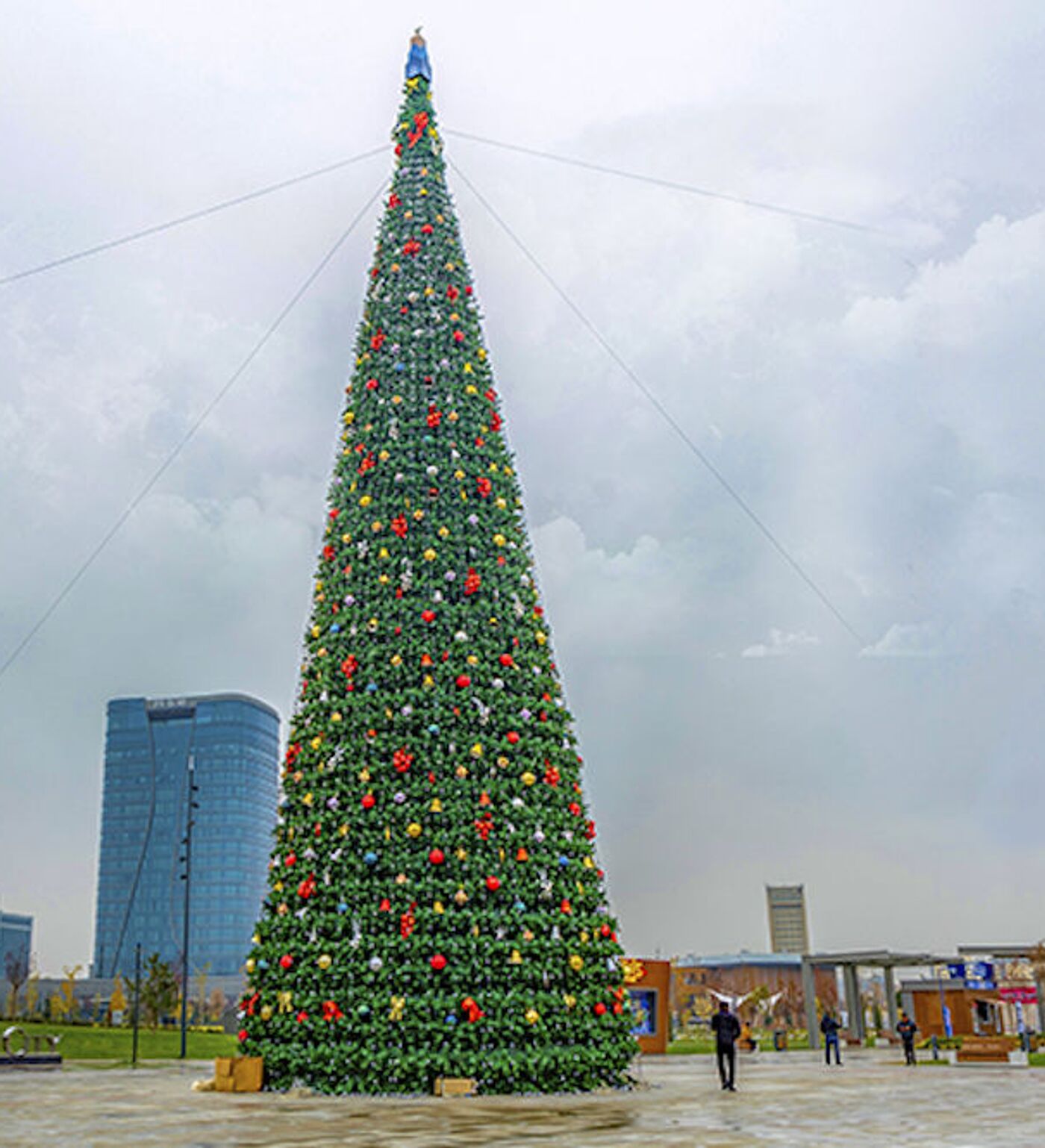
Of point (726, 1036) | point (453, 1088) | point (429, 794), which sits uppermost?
point (429, 794)

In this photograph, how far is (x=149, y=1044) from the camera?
4097cm

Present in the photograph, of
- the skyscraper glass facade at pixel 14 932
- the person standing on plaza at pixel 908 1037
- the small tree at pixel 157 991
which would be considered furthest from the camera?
the skyscraper glass facade at pixel 14 932

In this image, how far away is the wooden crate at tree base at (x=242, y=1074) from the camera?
585 inches

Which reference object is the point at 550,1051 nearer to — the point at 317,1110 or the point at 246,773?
the point at 317,1110

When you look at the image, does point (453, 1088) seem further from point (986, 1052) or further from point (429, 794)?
point (986, 1052)

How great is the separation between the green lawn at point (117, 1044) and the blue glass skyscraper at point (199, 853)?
473ft

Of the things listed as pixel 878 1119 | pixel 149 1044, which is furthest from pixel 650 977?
pixel 878 1119

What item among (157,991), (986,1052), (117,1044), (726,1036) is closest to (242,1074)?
(726,1036)

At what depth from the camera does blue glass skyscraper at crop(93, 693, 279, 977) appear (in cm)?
18675

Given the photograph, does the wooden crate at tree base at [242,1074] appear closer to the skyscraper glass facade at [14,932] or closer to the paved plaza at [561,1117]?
the paved plaza at [561,1117]

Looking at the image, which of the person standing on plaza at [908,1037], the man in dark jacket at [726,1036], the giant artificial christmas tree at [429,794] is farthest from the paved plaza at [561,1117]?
the person standing on plaza at [908,1037]

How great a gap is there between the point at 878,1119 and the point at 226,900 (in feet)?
625

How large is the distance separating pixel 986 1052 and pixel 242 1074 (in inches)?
759

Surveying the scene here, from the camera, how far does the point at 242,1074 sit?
1494cm
